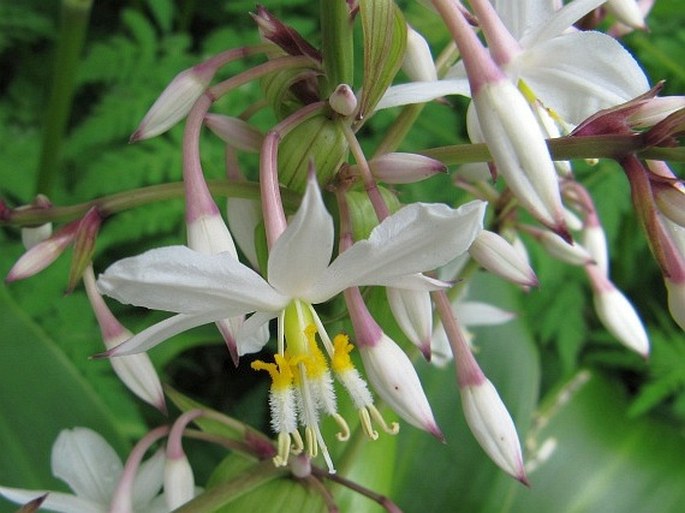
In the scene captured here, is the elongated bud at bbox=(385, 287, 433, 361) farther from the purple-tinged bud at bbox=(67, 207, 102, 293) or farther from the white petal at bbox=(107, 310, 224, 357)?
the purple-tinged bud at bbox=(67, 207, 102, 293)

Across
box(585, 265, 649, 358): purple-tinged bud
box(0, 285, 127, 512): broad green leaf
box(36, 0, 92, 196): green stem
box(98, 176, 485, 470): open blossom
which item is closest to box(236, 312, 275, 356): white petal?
box(98, 176, 485, 470): open blossom

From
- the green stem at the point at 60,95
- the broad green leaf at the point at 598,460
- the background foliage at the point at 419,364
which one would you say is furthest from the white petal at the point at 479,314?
the green stem at the point at 60,95

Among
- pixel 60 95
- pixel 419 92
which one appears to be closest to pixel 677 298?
pixel 419 92

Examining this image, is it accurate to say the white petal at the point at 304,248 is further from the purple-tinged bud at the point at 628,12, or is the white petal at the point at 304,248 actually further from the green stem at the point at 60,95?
the green stem at the point at 60,95

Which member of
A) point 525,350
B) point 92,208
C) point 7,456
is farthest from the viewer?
point 525,350

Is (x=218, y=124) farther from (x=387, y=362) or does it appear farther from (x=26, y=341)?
(x=26, y=341)

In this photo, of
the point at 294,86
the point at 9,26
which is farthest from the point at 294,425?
the point at 9,26
